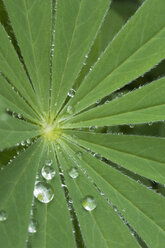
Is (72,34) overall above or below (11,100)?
above

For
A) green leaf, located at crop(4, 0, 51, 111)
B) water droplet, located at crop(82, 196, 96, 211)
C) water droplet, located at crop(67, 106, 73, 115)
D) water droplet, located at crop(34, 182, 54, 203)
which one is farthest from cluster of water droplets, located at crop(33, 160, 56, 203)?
green leaf, located at crop(4, 0, 51, 111)

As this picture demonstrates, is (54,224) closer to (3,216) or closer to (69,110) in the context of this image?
(3,216)

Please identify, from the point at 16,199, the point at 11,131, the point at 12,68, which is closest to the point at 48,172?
Result: the point at 16,199

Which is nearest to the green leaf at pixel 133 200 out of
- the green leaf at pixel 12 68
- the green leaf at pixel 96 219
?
the green leaf at pixel 96 219

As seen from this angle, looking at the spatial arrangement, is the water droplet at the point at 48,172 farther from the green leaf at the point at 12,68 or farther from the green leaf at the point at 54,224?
the green leaf at the point at 12,68

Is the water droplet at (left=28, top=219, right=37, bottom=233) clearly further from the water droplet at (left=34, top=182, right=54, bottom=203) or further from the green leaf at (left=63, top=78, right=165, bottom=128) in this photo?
the green leaf at (left=63, top=78, right=165, bottom=128)

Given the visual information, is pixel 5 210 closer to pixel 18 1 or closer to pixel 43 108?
pixel 43 108
